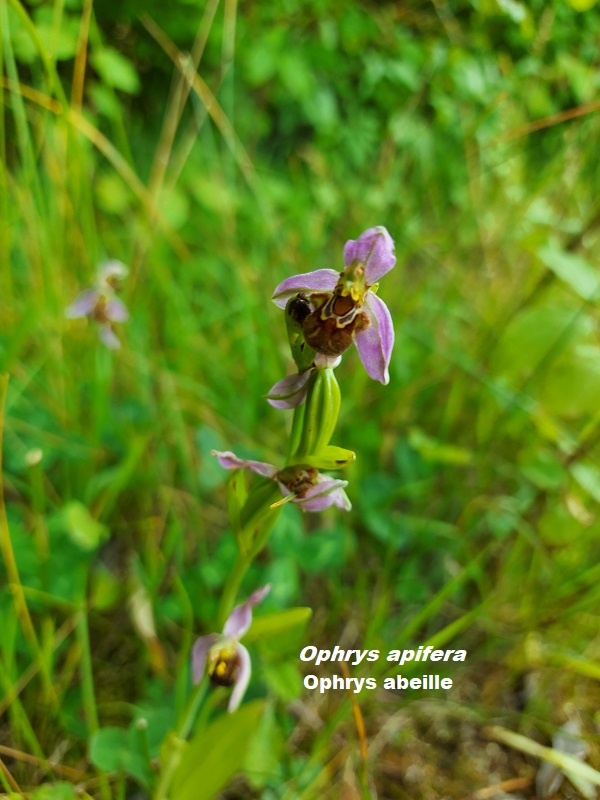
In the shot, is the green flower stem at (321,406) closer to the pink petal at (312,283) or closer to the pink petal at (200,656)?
the pink petal at (312,283)

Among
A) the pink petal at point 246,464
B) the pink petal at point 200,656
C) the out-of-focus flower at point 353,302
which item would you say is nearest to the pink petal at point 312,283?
the out-of-focus flower at point 353,302

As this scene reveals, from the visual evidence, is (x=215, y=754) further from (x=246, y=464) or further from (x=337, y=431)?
(x=337, y=431)

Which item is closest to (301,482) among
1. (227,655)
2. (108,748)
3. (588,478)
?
(227,655)

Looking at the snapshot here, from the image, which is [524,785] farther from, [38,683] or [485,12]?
[485,12]

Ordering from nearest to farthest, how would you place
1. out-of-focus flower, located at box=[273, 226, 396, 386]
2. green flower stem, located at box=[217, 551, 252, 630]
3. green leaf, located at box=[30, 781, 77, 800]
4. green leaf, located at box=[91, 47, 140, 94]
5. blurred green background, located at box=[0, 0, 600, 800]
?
out-of-focus flower, located at box=[273, 226, 396, 386] < green flower stem, located at box=[217, 551, 252, 630] < green leaf, located at box=[30, 781, 77, 800] < blurred green background, located at box=[0, 0, 600, 800] < green leaf, located at box=[91, 47, 140, 94]

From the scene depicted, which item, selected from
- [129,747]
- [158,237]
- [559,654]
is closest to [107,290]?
[158,237]

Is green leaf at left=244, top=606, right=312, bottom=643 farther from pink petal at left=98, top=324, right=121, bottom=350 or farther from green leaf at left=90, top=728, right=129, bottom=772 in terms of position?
pink petal at left=98, top=324, right=121, bottom=350

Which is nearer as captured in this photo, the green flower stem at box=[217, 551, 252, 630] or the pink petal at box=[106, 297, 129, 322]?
the green flower stem at box=[217, 551, 252, 630]

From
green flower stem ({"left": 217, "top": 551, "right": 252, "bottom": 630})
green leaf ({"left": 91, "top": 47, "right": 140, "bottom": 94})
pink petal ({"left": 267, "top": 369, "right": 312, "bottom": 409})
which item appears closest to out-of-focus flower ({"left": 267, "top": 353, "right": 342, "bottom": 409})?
pink petal ({"left": 267, "top": 369, "right": 312, "bottom": 409})
